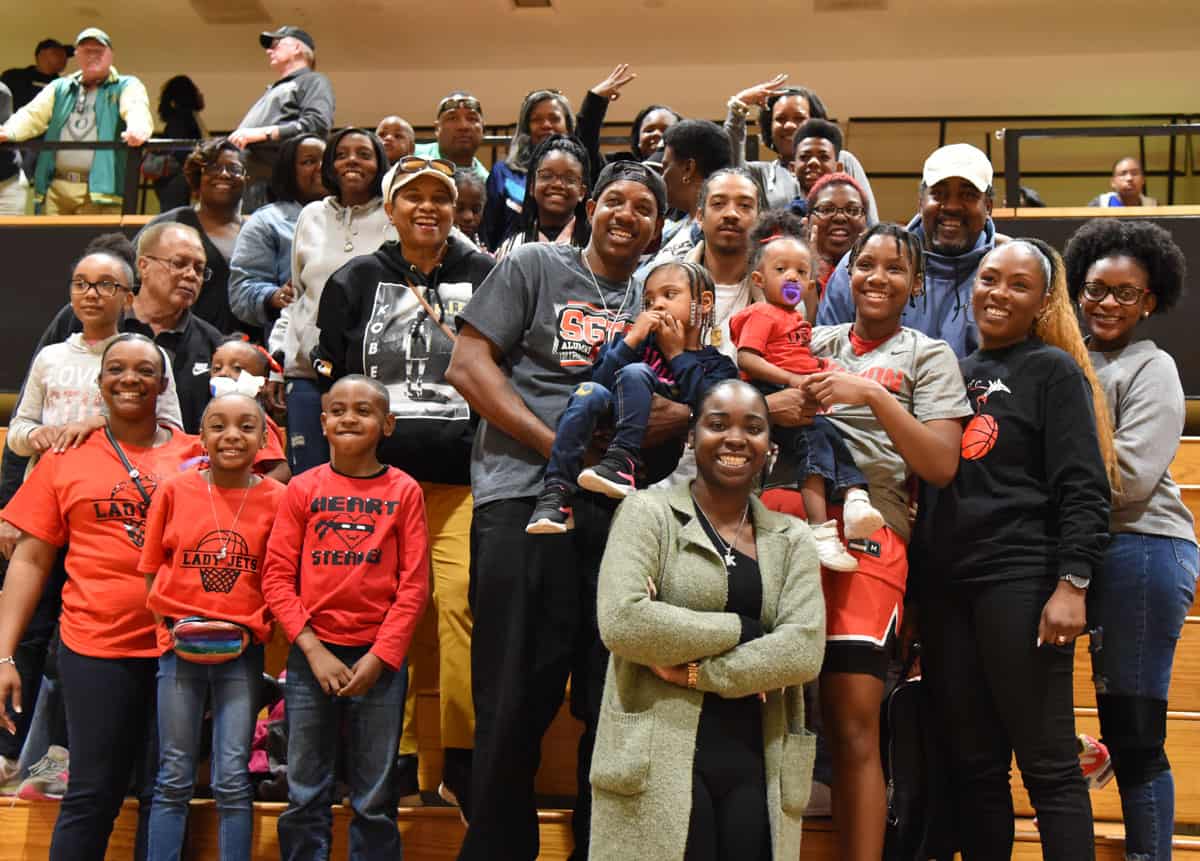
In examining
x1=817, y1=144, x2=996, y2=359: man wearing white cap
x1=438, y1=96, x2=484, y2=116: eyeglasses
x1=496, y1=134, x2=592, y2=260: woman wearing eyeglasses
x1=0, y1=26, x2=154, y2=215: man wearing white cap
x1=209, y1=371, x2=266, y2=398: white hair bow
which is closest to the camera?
x1=817, y1=144, x2=996, y2=359: man wearing white cap

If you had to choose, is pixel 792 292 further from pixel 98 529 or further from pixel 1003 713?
pixel 98 529

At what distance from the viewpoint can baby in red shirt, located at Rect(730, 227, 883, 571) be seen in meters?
2.80

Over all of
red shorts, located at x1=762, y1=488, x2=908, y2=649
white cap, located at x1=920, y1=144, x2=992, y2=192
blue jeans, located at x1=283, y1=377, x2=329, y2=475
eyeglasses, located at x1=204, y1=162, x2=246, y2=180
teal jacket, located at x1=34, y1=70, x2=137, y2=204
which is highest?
teal jacket, located at x1=34, y1=70, x2=137, y2=204

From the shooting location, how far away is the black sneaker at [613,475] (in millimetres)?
2732

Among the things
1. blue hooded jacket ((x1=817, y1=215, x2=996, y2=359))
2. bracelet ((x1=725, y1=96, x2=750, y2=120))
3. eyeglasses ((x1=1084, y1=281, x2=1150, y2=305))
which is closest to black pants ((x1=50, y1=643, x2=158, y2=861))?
blue hooded jacket ((x1=817, y1=215, x2=996, y2=359))

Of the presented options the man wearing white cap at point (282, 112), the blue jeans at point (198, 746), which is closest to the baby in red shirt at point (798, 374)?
the blue jeans at point (198, 746)

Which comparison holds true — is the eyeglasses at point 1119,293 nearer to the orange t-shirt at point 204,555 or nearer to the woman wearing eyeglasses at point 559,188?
the woman wearing eyeglasses at point 559,188

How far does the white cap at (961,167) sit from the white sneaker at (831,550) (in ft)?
4.25

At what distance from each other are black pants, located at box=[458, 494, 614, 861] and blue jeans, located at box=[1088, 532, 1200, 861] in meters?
1.17

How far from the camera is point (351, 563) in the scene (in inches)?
123

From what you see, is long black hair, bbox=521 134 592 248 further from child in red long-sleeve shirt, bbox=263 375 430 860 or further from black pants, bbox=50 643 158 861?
black pants, bbox=50 643 158 861

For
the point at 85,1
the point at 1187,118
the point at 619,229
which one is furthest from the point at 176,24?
the point at 619,229

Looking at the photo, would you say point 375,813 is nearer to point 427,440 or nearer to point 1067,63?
point 427,440

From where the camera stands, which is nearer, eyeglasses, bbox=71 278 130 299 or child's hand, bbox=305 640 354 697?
child's hand, bbox=305 640 354 697
